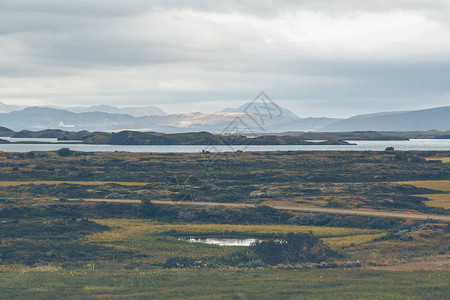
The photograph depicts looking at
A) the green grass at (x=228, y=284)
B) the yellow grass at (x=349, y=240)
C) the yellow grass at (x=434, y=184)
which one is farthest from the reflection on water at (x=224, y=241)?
the yellow grass at (x=434, y=184)

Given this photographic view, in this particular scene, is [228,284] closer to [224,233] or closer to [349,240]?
[349,240]

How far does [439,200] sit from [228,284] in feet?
209

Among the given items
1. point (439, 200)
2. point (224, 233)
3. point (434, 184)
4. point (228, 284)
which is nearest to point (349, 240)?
point (224, 233)

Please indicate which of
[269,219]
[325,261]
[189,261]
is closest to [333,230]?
[269,219]

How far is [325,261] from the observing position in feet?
152

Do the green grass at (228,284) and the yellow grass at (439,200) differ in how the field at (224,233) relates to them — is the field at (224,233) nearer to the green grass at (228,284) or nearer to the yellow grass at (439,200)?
the green grass at (228,284)

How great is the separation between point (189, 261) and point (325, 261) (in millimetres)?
12588

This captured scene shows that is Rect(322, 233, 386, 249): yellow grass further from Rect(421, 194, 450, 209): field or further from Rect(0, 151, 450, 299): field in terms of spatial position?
Rect(421, 194, 450, 209): field

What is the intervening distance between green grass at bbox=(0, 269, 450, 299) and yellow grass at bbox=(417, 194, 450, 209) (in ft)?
154

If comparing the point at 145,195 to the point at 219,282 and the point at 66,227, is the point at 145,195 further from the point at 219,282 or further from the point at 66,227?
the point at 219,282

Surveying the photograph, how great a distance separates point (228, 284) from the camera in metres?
33.9

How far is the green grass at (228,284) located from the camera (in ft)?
100

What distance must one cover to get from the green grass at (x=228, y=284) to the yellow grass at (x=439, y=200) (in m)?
47.0

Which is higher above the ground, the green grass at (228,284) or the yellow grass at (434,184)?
the yellow grass at (434,184)
